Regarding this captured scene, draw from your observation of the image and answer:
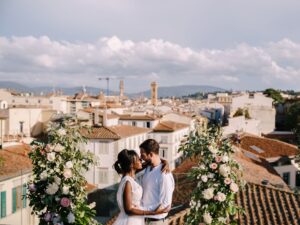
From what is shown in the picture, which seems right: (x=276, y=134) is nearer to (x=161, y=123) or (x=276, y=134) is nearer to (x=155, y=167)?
(x=161, y=123)

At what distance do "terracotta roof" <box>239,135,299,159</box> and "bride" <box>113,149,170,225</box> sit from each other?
2899 centimetres

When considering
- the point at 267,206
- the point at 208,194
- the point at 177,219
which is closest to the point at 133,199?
the point at 208,194

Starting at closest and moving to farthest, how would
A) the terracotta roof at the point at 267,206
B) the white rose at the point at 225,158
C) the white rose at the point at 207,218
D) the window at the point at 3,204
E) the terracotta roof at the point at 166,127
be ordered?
1. the white rose at the point at 207,218
2. the white rose at the point at 225,158
3. the terracotta roof at the point at 267,206
4. the window at the point at 3,204
5. the terracotta roof at the point at 166,127

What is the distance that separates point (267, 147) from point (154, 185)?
1250 inches

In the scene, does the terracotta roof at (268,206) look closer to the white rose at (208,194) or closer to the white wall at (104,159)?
the white rose at (208,194)

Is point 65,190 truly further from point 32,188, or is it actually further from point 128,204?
point 128,204

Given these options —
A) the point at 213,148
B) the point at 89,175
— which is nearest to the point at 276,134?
the point at 89,175

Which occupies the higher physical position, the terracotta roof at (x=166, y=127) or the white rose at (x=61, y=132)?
→ the white rose at (x=61, y=132)

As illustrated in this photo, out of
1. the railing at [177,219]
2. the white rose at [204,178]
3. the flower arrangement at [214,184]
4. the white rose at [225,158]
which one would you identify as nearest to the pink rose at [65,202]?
the flower arrangement at [214,184]

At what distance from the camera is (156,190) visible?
17.0ft

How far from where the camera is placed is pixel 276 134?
54094 mm

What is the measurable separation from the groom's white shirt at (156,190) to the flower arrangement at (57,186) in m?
1.05

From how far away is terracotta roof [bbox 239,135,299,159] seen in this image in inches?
1332

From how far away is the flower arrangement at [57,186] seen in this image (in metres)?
5.52
